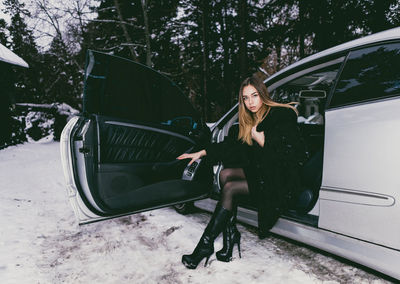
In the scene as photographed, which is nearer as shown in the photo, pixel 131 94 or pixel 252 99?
Result: pixel 252 99

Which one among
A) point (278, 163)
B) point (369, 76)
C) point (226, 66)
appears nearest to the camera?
point (369, 76)

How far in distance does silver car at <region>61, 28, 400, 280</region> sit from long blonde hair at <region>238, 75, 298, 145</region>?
0.39m

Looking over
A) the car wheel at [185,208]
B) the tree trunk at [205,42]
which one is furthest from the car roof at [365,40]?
the tree trunk at [205,42]

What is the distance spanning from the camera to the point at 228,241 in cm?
233

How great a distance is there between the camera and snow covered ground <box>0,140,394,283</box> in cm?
209

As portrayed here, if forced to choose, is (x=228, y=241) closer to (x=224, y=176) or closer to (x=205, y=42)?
(x=224, y=176)

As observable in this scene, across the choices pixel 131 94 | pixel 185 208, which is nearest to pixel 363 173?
pixel 131 94

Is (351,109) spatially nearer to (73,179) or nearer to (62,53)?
(73,179)

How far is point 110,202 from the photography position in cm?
225

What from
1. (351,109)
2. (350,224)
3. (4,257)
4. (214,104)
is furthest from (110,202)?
(214,104)

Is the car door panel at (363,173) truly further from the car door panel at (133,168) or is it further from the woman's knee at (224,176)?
the car door panel at (133,168)

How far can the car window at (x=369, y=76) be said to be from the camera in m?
1.70

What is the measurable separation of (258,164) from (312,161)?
0.65 meters

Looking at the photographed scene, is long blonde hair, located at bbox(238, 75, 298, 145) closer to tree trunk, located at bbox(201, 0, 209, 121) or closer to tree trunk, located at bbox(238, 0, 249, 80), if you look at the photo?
tree trunk, located at bbox(238, 0, 249, 80)
